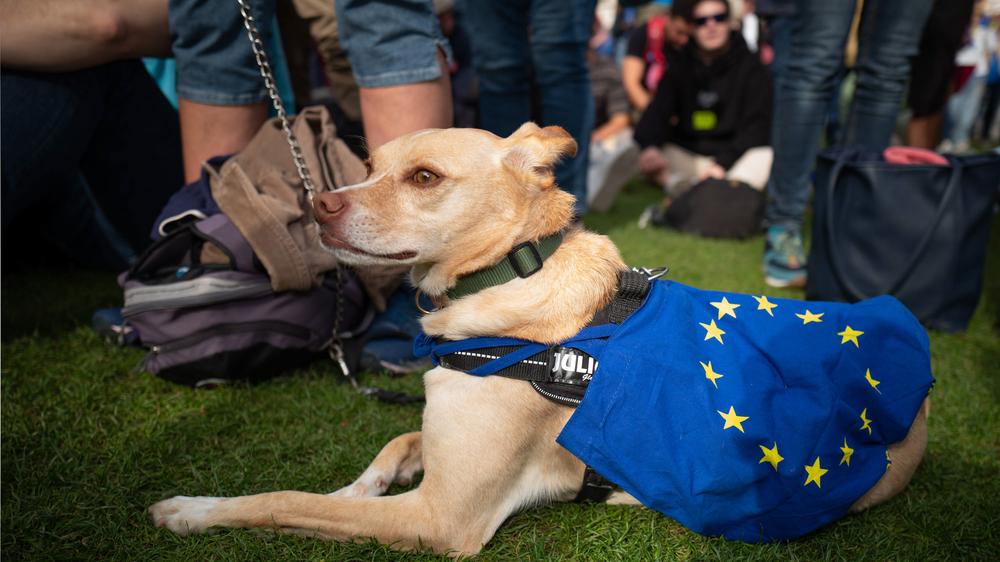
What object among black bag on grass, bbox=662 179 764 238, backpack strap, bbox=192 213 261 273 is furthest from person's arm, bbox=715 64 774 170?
backpack strap, bbox=192 213 261 273

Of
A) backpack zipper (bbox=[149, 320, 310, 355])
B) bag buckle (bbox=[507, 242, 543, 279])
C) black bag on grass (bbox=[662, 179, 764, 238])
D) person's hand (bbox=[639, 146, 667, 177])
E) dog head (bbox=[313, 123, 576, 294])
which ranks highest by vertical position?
dog head (bbox=[313, 123, 576, 294])

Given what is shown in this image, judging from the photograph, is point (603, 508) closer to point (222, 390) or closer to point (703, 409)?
point (703, 409)

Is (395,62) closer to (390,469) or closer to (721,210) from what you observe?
(390,469)

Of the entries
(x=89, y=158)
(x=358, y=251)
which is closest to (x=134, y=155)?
(x=89, y=158)

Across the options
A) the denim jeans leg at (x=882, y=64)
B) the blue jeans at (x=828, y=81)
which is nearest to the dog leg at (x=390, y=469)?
the blue jeans at (x=828, y=81)

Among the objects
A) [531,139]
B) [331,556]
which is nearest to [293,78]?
[531,139]

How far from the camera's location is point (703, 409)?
6.07ft

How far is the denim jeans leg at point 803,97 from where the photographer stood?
3977mm

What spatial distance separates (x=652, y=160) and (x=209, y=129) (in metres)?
5.78

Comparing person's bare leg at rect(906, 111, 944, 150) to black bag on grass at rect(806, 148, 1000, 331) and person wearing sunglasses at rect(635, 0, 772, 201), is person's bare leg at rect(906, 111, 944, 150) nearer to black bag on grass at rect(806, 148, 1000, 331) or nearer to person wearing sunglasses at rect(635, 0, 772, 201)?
person wearing sunglasses at rect(635, 0, 772, 201)

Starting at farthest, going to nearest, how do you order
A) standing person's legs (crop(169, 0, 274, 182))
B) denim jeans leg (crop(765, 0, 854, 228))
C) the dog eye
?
denim jeans leg (crop(765, 0, 854, 228)) < standing person's legs (crop(169, 0, 274, 182)) < the dog eye

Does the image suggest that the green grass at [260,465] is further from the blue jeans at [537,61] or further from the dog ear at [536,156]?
the blue jeans at [537,61]

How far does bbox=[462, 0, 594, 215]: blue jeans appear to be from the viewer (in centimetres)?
438

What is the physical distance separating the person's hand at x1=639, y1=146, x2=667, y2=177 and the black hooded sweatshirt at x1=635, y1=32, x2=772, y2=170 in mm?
152
